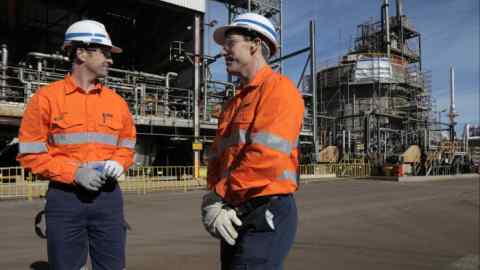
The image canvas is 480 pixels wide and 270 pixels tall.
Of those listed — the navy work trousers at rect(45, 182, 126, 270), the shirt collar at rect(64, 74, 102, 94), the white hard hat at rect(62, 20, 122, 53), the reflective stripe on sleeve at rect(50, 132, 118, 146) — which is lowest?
the navy work trousers at rect(45, 182, 126, 270)

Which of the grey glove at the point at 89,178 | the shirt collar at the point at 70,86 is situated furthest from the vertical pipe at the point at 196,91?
the grey glove at the point at 89,178

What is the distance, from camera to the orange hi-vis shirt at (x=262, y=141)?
1.98 meters

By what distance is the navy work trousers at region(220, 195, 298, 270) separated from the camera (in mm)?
2002

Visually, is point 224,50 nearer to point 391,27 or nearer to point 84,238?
point 84,238

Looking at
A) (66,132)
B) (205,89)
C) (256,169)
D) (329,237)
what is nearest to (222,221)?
(256,169)

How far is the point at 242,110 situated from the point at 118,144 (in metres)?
1.17

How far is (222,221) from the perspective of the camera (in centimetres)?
201

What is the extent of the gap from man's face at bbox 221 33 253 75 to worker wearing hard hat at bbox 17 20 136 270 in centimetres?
102

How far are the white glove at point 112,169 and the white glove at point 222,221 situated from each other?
811mm

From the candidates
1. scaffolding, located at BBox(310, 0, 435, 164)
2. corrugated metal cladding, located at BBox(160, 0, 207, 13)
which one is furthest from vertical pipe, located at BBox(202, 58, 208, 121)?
scaffolding, located at BBox(310, 0, 435, 164)

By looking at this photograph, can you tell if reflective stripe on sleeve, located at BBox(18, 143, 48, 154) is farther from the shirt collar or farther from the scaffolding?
the scaffolding

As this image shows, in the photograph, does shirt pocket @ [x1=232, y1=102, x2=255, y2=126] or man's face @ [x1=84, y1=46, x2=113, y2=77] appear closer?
shirt pocket @ [x1=232, y1=102, x2=255, y2=126]

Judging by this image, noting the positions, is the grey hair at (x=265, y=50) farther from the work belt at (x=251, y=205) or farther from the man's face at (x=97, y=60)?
the man's face at (x=97, y=60)

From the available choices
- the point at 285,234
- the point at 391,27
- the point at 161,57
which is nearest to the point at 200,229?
the point at 285,234
